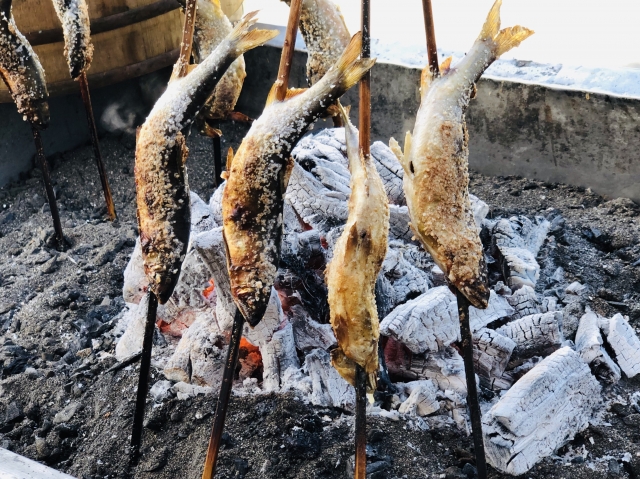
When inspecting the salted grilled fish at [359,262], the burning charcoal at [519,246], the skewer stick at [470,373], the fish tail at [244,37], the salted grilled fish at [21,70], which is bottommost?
the burning charcoal at [519,246]

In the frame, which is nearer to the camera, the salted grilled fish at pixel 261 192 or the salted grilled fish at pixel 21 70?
the salted grilled fish at pixel 261 192

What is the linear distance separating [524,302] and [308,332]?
110 centimetres

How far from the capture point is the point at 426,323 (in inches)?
117

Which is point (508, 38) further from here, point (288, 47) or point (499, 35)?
point (288, 47)

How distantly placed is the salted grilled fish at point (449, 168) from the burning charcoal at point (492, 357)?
3.10ft

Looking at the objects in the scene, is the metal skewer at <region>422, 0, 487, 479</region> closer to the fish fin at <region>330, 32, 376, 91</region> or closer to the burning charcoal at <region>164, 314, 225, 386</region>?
the fish fin at <region>330, 32, 376, 91</region>

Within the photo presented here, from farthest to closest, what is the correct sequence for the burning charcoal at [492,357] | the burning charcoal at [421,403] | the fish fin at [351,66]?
the burning charcoal at [492,357]
the burning charcoal at [421,403]
the fish fin at [351,66]

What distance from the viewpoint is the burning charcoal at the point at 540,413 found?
2.63m

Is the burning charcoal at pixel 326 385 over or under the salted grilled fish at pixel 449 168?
under

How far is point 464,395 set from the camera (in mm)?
2941

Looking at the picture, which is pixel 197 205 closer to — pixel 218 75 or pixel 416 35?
pixel 218 75

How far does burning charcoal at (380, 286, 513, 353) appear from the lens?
295cm

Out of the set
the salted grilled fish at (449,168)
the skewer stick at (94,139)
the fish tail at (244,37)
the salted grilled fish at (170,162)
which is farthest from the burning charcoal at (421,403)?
the skewer stick at (94,139)

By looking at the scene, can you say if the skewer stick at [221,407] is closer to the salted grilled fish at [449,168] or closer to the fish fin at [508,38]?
the salted grilled fish at [449,168]
